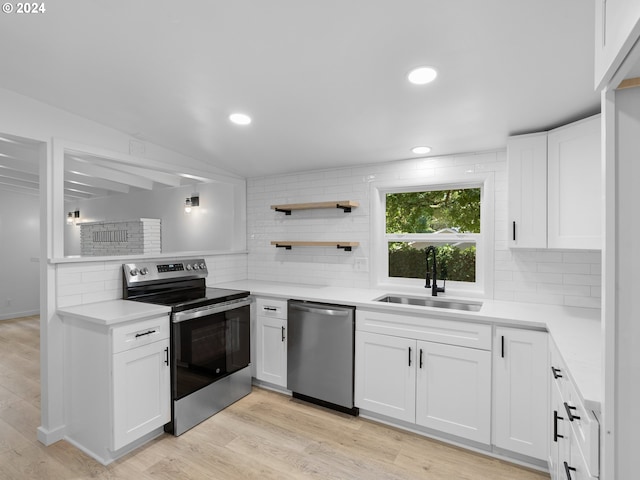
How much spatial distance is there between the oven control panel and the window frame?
5.55ft

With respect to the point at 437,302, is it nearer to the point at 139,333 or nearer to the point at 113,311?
the point at 139,333

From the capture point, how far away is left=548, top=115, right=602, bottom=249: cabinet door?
197 cm

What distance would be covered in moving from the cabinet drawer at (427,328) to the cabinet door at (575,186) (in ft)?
2.52

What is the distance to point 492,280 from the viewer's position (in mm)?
2779

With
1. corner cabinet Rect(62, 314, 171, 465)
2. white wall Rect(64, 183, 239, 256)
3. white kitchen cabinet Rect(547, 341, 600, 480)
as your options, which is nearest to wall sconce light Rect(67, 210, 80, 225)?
white wall Rect(64, 183, 239, 256)

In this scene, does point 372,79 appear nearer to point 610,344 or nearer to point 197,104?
point 197,104

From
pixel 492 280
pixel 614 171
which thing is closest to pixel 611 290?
pixel 614 171

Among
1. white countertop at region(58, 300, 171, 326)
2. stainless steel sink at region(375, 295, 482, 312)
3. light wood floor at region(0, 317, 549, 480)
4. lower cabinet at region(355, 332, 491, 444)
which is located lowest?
light wood floor at region(0, 317, 549, 480)

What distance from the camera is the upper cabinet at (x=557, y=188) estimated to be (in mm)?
1987

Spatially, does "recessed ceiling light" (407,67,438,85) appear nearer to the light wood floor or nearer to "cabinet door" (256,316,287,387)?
"cabinet door" (256,316,287,387)

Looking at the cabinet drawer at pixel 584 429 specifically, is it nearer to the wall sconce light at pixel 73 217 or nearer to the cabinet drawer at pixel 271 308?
the cabinet drawer at pixel 271 308

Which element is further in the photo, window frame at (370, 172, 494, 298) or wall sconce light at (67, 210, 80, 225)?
wall sconce light at (67, 210, 80, 225)

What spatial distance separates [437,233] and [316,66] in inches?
73.9

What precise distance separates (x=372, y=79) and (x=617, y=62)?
1.24m
